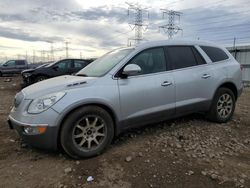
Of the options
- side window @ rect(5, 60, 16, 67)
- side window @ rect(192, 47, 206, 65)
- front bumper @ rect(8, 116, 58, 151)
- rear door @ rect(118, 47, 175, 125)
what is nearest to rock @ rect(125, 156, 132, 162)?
rear door @ rect(118, 47, 175, 125)

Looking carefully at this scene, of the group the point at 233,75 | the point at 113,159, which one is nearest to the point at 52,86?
the point at 113,159

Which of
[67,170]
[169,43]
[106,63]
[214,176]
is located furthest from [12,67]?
[214,176]

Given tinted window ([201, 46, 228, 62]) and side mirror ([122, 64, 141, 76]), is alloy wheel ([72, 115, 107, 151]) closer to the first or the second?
side mirror ([122, 64, 141, 76])

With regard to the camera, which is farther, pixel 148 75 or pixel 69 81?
pixel 148 75

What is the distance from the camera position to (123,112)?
4117mm

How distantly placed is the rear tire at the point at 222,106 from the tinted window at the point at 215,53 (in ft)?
2.09

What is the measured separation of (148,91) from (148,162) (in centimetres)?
114

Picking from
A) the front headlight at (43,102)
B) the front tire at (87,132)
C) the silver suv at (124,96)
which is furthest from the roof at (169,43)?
the front headlight at (43,102)

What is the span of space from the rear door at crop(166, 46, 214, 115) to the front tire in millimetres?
1461

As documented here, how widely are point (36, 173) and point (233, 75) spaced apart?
13.7 ft

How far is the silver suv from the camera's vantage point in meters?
3.67

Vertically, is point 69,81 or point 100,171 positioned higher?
point 69,81

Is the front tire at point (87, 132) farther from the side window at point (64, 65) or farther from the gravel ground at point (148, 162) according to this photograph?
the side window at point (64, 65)

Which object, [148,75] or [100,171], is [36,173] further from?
[148,75]
